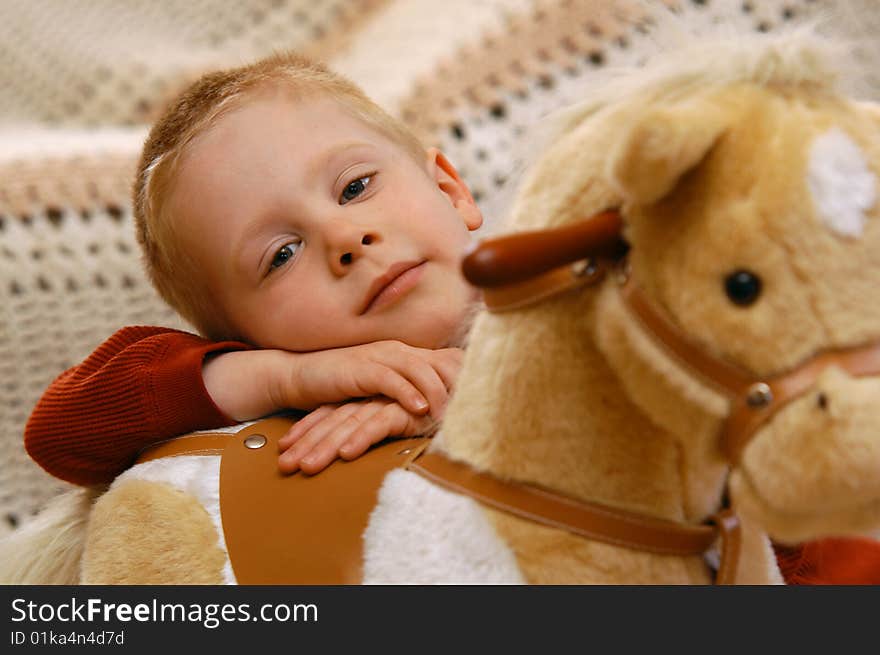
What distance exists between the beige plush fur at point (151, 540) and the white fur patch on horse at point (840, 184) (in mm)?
393

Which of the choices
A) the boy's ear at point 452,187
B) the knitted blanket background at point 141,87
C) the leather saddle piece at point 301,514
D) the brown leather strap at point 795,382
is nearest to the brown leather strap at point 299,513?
the leather saddle piece at point 301,514

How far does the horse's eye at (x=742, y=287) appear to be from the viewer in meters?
0.39

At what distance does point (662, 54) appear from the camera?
490 millimetres

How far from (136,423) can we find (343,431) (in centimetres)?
19

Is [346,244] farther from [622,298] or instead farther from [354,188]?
[622,298]

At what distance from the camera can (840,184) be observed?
387 millimetres

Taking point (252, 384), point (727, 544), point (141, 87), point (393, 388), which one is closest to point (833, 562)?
point (727, 544)

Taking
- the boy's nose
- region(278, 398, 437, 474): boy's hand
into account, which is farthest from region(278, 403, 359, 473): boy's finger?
the boy's nose

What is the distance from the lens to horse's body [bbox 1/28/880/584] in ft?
1.25

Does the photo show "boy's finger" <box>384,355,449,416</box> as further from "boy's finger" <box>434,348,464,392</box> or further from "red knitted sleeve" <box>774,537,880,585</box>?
"red knitted sleeve" <box>774,537,880,585</box>

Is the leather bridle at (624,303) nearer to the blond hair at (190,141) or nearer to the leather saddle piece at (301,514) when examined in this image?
the leather saddle piece at (301,514)

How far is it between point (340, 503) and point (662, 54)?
1.01 feet

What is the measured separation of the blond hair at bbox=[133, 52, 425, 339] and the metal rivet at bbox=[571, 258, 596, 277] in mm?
437
